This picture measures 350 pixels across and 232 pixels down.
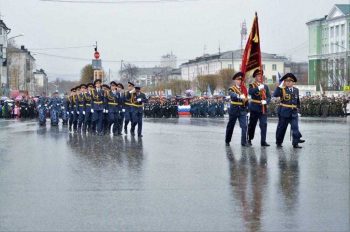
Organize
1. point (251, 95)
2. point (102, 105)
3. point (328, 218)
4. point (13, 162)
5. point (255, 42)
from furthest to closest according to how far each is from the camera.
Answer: point (102, 105)
point (255, 42)
point (251, 95)
point (13, 162)
point (328, 218)

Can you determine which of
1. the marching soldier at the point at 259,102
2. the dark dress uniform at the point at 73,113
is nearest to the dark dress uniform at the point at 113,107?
the dark dress uniform at the point at 73,113

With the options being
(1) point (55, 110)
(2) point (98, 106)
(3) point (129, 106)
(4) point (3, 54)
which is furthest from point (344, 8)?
(3) point (129, 106)

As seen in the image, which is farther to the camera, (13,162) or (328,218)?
(13,162)

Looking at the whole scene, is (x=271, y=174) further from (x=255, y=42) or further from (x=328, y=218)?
(x=255, y=42)

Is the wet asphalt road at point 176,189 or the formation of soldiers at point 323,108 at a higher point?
the formation of soldiers at point 323,108

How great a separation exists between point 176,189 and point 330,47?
109304 millimetres

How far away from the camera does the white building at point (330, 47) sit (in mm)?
97438

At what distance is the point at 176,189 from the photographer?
10.1 m

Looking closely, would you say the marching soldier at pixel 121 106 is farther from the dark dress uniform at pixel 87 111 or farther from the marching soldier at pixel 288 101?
the marching soldier at pixel 288 101

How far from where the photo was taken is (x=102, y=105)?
2456cm

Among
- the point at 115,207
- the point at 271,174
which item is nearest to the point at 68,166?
the point at 271,174

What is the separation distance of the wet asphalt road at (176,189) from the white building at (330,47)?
81508 millimetres

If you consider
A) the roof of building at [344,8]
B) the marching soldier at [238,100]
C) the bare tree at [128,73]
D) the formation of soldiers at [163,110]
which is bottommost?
the formation of soldiers at [163,110]

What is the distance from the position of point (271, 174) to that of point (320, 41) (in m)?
111
